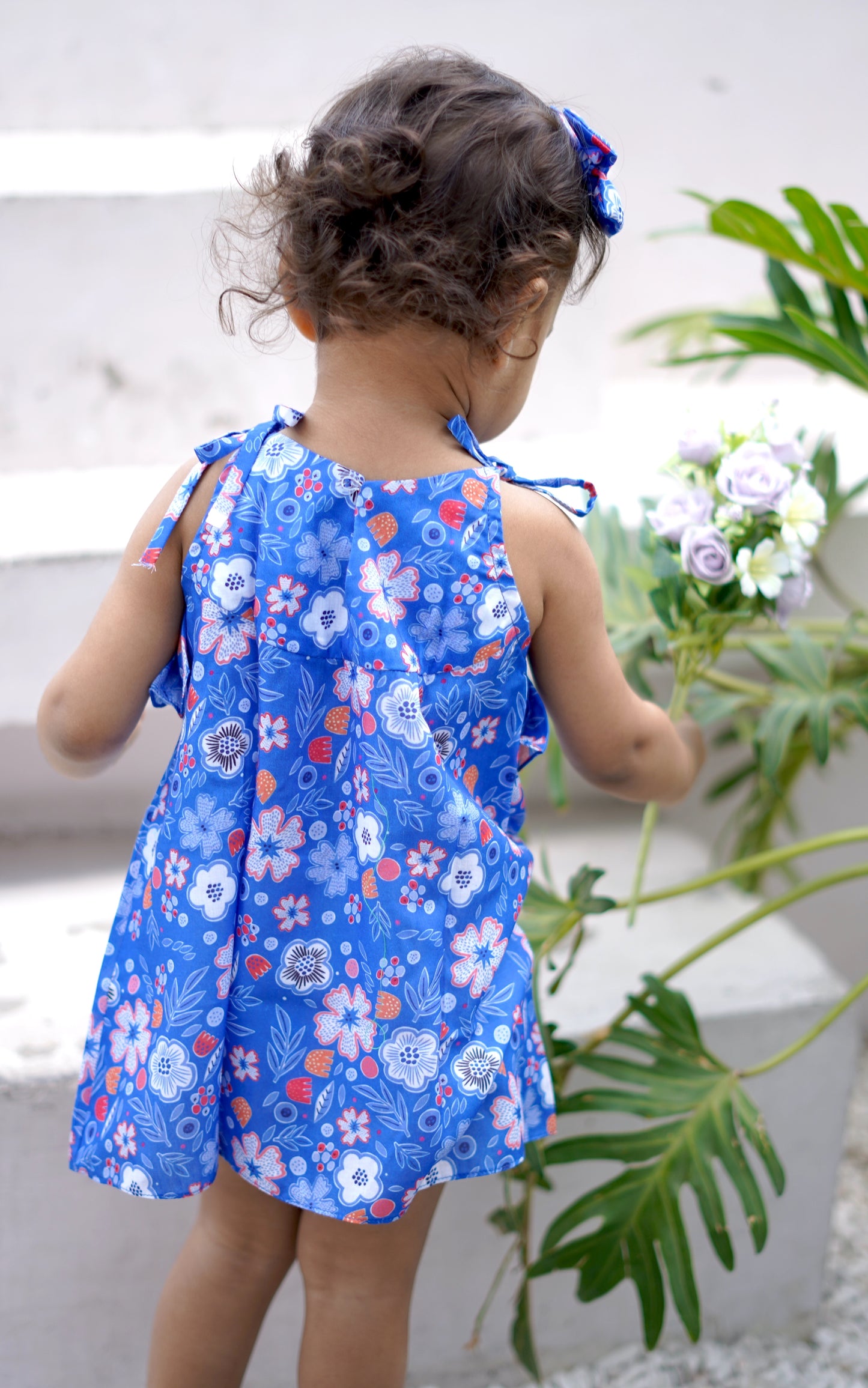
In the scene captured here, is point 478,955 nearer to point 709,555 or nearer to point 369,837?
point 369,837

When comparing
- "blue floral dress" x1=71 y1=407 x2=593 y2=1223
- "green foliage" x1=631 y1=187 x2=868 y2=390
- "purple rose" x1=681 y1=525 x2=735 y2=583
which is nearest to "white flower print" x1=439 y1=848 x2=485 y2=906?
"blue floral dress" x1=71 y1=407 x2=593 y2=1223

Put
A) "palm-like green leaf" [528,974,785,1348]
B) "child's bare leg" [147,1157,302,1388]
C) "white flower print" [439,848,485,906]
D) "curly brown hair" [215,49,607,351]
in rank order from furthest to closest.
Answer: "palm-like green leaf" [528,974,785,1348], "child's bare leg" [147,1157,302,1388], "white flower print" [439,848,485,906], "curly brown hair" [215,49,607,351]

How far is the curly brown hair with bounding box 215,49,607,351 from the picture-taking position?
690 mm

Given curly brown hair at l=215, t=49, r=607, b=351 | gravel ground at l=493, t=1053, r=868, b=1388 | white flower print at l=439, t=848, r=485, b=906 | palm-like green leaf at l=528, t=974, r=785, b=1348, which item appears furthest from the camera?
gravel ground at l=493, t=1053, r=868, b=1388

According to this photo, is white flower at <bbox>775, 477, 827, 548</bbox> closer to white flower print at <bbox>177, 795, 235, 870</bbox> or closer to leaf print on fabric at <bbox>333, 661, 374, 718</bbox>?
leaf print on fabric at <bbox>333, 661, 374, 718</bbox>

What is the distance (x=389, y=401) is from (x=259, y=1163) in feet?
1.74

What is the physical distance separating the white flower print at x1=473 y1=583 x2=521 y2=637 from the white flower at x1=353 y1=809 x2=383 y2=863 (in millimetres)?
140

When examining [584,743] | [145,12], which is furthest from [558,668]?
[145,12]

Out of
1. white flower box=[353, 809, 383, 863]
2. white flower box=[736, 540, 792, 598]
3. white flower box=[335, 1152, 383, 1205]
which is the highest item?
white flower box=[736, 540, 792, 598]

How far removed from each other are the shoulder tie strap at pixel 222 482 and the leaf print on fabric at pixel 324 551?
6 cm

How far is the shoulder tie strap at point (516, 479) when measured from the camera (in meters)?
0.76

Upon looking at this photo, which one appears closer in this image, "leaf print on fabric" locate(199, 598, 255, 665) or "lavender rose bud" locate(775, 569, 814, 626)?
"leaf print on fabric" locate(199, 598, 255, 665)

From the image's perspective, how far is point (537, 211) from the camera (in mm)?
721

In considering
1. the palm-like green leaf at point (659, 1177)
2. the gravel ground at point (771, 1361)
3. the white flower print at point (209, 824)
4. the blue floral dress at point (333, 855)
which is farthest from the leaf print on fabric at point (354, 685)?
the gravel ground at point (771, 1361)
